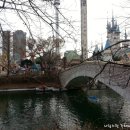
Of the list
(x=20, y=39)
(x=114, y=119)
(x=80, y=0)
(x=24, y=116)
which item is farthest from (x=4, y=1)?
(x=24, y=116)

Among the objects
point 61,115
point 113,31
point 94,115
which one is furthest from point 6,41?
point 94,115

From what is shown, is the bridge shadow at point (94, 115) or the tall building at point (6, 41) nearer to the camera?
the tall building at point (6, 41)

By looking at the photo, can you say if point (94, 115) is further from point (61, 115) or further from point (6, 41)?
point (6, 41)

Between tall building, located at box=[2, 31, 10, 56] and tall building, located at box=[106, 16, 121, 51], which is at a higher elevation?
tall building, located at box=[106, 16, 121, 51]

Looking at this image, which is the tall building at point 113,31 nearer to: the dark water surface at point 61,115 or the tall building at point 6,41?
the tall building at point 6,41

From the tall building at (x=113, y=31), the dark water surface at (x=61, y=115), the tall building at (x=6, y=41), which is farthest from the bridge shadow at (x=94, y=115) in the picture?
the tall building at (x=6, y=41)

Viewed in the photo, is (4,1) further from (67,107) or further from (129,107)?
(67,107)

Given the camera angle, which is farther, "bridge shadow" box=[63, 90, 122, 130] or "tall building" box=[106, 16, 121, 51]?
"bridge shadow" box=[63, 90, 122, 130]

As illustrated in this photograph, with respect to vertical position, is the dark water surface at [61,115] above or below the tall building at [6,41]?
below

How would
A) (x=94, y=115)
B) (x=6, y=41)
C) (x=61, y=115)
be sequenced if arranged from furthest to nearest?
1. (x=94, y=115)
2. (x=61, y=115)
3. (x=6, y=41)

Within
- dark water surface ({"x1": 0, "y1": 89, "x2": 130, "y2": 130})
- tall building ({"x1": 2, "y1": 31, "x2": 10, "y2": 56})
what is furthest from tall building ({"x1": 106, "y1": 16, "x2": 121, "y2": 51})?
dark water surface ({"x1": 0, "y1": 89, "x2": 130, "y2": 130})

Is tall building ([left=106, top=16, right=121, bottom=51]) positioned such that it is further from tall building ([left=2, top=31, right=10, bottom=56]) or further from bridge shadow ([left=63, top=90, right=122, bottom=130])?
bridge shadow ([left=63, top=90, right=122, bottom=130])

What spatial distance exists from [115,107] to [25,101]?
1050 centimetres

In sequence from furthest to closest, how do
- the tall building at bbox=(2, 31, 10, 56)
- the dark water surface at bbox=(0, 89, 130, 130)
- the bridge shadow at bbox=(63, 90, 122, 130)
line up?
the bridge shadow at bbox=(63, 90, 122, 130) → the dark water surface at bbox=(0, 89, 130, 130) → the tall building at bbox=(2, 31, 10, 56)
